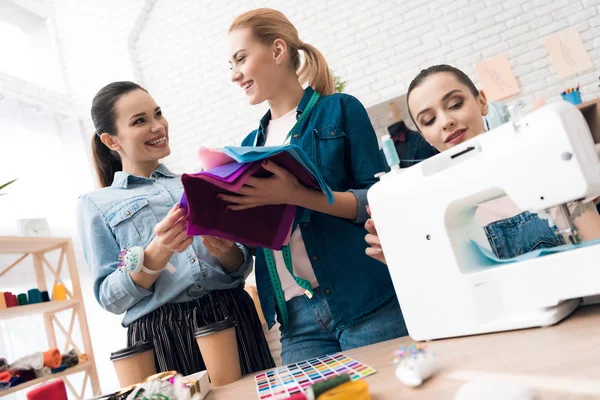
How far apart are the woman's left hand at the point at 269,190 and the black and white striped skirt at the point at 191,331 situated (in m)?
0.37

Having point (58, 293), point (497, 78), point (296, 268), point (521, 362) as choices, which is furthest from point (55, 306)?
point (497, 78)

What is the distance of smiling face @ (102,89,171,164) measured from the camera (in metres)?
1.42

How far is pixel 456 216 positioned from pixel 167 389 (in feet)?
1.94

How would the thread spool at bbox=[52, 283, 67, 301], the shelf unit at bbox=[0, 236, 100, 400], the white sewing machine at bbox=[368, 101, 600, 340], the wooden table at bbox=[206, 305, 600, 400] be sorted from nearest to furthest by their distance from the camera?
the wooden table at bbox=[206, 305, 600, 400] → the white sewing machine at bbox=[368, 101, 600, 340] → the shelf unit at bbox=[0, 236, 100, 400] → the thread spool at bbox=[52, 283, 67, 301]

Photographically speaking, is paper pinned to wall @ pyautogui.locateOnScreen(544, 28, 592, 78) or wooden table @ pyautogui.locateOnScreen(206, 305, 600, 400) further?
paper pinned to wall @ pyautogui.locateOnScreen(544, 28, 592, 78)

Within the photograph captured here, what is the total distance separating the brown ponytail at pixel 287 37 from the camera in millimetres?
1338

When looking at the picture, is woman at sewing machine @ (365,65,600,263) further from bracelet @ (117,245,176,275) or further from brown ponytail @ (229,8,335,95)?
bracelet @ (117,245,176,275)

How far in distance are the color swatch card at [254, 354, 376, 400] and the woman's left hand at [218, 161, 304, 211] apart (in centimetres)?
32

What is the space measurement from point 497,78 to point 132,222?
10.6 ft

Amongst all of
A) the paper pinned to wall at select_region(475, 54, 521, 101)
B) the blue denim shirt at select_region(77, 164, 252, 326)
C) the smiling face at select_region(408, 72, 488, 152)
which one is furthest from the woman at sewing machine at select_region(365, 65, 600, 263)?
the paper pinned to wall at select_region(475, 54, 521, 101)

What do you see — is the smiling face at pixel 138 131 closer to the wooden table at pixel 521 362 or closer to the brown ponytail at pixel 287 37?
the brown ponytail at pixel 287 37

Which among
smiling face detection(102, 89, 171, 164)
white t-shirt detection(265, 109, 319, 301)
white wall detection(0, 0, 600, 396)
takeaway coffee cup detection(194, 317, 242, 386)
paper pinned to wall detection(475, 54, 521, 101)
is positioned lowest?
takeaway coffee cup detection(194, 317, 242, 386)

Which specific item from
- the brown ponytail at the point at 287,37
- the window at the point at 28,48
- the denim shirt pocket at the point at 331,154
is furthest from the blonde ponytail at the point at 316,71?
the window at the point at 28,48

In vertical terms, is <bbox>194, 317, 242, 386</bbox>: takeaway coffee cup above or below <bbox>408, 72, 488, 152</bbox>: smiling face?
below
